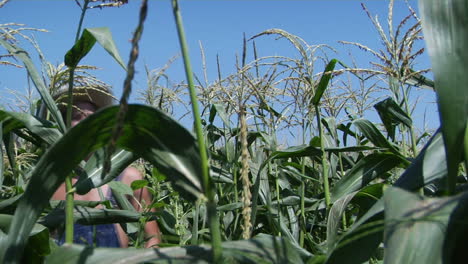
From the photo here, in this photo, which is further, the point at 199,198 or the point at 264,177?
the point at 264,177

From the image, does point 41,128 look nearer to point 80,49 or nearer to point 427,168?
point 80,49

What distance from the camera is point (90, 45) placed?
124 centimetres

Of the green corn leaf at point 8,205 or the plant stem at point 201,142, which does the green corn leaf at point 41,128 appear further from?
the plant stem at point 201,142

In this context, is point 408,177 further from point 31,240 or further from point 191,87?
point 31,240

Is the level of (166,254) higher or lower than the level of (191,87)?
lower

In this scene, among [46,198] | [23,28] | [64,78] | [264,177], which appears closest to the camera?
[46,198]

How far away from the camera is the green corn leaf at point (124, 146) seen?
2.62 feet

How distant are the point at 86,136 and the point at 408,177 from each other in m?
0.68

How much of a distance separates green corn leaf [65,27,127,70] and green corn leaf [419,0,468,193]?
0.67m

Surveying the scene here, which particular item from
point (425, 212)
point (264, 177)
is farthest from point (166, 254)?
point (264, 177)

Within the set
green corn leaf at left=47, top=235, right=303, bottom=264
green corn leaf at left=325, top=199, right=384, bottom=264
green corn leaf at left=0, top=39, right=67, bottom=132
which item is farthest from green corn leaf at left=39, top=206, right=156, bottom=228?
green corn leaf at left=325, top=199, right=384, bottom=264

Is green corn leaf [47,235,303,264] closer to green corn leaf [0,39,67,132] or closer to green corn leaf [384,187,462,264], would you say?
green corn leaf [384,187,462,264]

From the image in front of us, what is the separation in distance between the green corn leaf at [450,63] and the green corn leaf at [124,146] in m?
0.44

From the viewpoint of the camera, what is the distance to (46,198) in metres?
0.91
